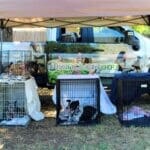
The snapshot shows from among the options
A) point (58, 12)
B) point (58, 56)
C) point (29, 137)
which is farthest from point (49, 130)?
point (58, 56)

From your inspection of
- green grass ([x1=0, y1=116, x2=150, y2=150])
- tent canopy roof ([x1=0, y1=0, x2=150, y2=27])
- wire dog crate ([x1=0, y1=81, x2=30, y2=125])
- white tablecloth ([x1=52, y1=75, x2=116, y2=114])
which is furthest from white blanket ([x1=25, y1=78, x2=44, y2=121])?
tent canopy roof ([x1=0, y1=0, x2=150, y2=27])

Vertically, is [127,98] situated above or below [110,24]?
below

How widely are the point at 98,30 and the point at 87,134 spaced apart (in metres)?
3.92

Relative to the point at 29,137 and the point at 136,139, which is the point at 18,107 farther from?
the point at 136,139

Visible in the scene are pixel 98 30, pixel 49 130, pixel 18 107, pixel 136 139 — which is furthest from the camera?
pixel 98 30

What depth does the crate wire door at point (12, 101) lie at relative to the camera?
804cm

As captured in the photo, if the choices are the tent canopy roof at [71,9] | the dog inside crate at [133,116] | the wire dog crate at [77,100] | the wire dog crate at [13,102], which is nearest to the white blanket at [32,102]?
the wire dog crate at [13,102]

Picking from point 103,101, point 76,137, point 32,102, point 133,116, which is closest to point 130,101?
point 133,116

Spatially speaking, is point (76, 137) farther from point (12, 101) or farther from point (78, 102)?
point (12, 101)

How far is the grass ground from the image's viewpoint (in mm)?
6562

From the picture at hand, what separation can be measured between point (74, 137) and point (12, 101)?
1.61 meters

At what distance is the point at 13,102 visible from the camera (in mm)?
8117

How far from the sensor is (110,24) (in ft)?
32.3

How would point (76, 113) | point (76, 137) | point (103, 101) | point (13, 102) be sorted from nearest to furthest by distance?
point (76, 137) < point (76, 113) < point (13, 102) < point (103, 101)
